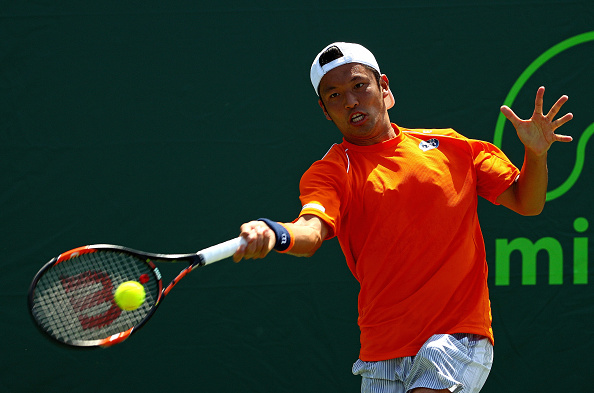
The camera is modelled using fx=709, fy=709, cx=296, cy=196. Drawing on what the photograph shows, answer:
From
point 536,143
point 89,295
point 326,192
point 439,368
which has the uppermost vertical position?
point 536,143

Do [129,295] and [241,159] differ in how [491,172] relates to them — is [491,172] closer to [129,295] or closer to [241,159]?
[129,295]

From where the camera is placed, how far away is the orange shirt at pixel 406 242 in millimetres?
2252

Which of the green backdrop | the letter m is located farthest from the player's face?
the letter m

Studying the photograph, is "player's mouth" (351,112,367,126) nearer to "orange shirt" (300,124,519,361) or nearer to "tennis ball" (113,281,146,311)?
"orange shirt" (300,124,519,361)

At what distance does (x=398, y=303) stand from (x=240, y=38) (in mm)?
1831

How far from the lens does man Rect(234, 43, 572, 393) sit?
2.23 metres

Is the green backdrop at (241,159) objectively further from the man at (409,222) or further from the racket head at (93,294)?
the racket head at (93,294)

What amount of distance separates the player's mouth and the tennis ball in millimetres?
881

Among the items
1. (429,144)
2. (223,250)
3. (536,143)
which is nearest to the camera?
(223,250)

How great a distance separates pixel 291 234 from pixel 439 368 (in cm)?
62

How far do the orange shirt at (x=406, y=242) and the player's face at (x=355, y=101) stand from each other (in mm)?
96

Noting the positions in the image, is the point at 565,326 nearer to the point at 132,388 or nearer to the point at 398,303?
A: the point at 398,303

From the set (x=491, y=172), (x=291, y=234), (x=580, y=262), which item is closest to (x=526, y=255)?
(x=580, y=262)

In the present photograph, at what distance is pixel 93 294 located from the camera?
2088mm
